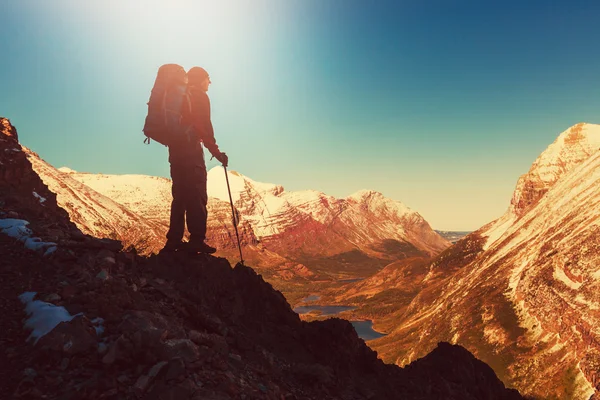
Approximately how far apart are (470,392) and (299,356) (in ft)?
33.0

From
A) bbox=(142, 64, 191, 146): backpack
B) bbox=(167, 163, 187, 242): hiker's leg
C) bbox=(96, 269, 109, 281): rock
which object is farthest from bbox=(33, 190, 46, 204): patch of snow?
bbox=(96, 269, 109, 281): rock

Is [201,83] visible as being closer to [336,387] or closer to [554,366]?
[336,387]

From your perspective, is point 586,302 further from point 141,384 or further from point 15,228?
point 15,228

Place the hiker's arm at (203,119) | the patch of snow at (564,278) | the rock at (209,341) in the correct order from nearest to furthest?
the rock at (209,341)
the hiker's arm at (203,119)
the patch of snow at (564,278)

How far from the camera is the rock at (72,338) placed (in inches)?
302

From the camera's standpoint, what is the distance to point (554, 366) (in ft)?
546

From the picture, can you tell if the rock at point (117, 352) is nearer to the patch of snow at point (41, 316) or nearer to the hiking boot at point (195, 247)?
the patch of snow at point (41, 316)

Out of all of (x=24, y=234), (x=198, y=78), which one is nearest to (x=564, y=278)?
(x=198, y=78)

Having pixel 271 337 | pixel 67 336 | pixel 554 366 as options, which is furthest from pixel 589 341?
pixel 67 336

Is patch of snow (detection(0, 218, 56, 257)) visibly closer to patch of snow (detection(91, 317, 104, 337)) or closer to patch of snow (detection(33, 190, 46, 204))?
patch of snow (detection(91, 317, 104, 337))

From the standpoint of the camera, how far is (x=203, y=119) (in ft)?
61.7

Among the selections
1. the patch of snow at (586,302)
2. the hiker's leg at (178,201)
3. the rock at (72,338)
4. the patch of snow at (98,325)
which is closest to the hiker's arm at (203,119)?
the hiker's leg at (178,201)

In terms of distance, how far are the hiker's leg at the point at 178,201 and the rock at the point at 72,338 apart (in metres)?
10.4

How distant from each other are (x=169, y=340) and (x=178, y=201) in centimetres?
1065
